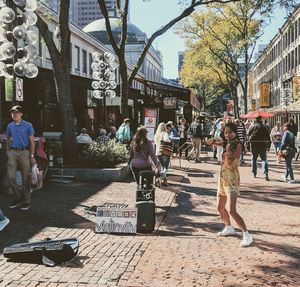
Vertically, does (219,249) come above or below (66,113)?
below

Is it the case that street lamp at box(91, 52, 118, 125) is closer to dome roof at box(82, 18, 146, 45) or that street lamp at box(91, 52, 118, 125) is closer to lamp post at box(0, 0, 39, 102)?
lamp post at box(0, 0, 39, 102)

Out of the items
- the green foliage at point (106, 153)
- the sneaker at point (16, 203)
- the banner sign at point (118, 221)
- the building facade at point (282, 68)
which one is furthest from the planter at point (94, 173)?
the building facade at point (282, 68)

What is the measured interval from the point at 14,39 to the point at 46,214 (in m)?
4.68

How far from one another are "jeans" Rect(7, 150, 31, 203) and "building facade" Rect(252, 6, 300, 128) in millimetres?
32694

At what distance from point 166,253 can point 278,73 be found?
5938cm

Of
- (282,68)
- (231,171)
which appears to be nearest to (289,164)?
(231,171)

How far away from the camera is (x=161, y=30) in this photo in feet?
63.6

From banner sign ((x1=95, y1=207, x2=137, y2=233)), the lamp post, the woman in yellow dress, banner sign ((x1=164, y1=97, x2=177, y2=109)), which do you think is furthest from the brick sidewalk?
banner sign ((x1=164, y1=97, x2=177, y2=109))

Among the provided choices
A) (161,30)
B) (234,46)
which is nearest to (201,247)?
(161,30)

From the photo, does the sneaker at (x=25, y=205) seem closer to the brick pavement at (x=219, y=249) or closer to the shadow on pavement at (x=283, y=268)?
the brick pavement at (x=219, y=249)

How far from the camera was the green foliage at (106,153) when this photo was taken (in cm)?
1416

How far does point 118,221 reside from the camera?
7480 millimetres

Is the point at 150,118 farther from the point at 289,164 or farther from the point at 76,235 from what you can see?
the point at 76,235

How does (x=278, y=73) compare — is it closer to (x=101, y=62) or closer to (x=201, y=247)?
(x=101, y=62)
